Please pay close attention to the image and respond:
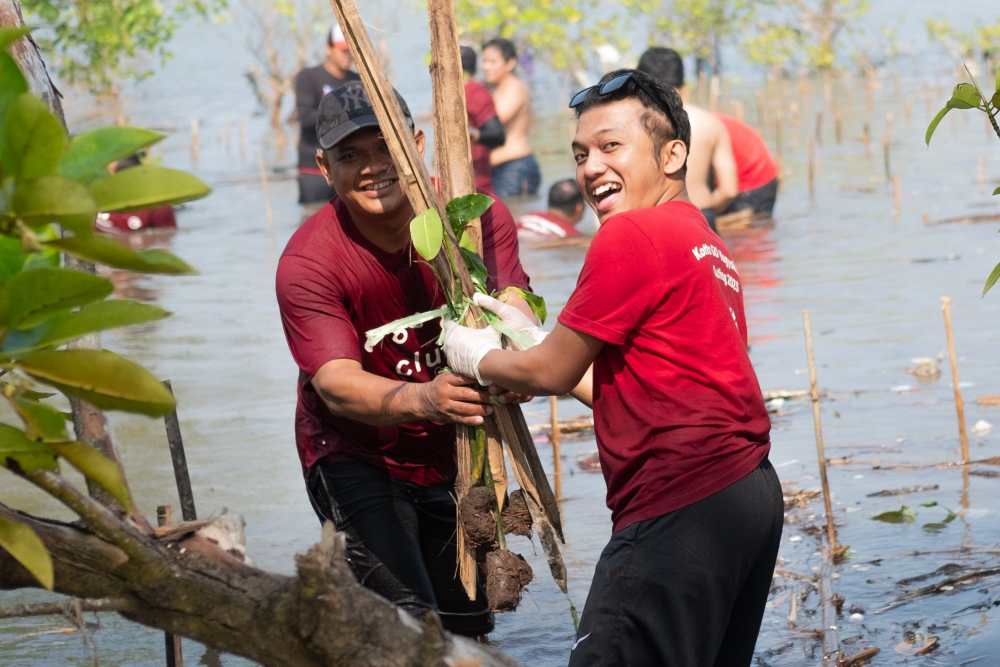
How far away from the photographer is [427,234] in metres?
3.17

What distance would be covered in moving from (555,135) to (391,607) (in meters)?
19.1

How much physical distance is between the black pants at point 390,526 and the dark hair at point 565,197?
8.05m

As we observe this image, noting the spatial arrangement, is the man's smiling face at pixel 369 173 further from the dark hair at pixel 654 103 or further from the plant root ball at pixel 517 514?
the plant root ball at pixel 517 514

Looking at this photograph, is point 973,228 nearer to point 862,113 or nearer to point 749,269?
point 749,269

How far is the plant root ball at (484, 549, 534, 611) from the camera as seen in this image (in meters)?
3.35

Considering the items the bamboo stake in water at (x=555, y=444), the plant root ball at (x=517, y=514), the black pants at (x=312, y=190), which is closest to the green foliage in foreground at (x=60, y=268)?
the plant root ball at (x=517, y=514)

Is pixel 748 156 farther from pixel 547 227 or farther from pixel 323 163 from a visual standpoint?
pixel 323 163

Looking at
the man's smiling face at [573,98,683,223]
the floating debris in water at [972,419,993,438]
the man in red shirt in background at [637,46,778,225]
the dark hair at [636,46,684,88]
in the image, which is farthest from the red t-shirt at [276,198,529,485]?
the dark hair at [636,46,684,88]

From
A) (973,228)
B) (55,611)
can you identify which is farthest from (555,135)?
(55,611)

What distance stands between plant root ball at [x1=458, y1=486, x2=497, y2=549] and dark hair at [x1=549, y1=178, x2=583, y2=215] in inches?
334

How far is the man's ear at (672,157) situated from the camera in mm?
3059

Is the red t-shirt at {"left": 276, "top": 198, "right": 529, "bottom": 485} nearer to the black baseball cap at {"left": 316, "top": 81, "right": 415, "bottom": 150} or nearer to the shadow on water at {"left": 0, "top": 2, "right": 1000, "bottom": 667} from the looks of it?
the black baseball cap at {"left": 316, "top": 81, "right": 415, "bottom": 150}

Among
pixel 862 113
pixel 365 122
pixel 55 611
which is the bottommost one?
pixel 862 113

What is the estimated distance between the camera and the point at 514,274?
3.68m
